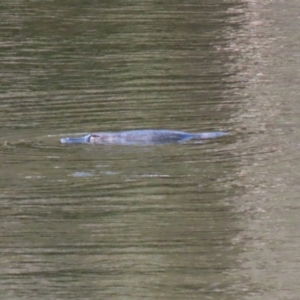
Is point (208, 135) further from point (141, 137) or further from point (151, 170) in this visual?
point (151, 170)

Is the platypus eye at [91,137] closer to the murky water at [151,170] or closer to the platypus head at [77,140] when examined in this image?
the platypus head at [77,140]

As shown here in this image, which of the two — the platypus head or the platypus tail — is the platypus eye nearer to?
the platypus head

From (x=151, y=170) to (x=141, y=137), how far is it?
615mm

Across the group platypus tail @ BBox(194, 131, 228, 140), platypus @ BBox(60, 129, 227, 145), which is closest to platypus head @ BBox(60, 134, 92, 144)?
platypus @ BBox(60, 129, 227, 145)

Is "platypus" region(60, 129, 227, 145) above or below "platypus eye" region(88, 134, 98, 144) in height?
below

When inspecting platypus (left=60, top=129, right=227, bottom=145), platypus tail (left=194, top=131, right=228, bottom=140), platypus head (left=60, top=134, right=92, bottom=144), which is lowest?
platypus tail (left=194, top=131, right=228, bottom=140)

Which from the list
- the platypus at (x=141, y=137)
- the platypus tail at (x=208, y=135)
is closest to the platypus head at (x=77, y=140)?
the platypus at (x=141, y=137)

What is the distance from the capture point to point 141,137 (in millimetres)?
5645

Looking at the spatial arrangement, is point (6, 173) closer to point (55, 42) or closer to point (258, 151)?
point (258, 151)

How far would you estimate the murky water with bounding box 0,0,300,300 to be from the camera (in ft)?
13.1

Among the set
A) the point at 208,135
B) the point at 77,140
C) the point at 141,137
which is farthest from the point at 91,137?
the point at 208,135

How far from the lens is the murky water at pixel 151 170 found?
4.00 m

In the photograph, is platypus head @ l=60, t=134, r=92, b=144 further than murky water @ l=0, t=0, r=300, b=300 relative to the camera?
Yes

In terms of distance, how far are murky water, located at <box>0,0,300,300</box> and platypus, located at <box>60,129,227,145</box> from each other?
103mm
